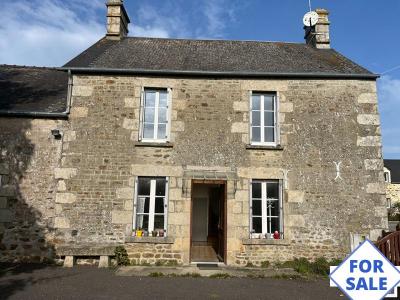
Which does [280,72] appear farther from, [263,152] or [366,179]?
[366,179]

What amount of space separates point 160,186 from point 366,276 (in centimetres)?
598

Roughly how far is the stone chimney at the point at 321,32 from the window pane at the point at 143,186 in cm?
759

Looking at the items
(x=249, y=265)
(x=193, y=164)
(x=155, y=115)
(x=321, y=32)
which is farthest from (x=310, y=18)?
(x=249, y=265)

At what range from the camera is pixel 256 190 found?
8.97 meters

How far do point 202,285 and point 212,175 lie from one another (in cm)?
282

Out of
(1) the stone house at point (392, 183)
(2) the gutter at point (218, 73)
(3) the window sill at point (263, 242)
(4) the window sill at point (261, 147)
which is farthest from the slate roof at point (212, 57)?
(1) the stone house at point (392, 183)

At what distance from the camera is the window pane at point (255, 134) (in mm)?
9242

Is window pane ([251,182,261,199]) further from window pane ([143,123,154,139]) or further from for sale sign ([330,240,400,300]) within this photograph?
for sale sign ([330,240,400,300])

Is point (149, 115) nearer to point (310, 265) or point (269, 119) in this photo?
point (269, 119)

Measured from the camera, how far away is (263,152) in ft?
29.5

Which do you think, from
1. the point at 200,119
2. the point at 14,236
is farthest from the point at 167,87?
the point at 14,236

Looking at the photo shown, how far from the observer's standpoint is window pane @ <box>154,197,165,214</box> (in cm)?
877

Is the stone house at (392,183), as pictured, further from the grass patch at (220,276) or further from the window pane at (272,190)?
the grass patch at (220,276)

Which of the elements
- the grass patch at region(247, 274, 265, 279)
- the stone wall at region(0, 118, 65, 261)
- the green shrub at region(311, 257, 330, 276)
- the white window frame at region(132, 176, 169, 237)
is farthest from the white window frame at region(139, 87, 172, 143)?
the green shrub at region(311, 257, 330, 276)
